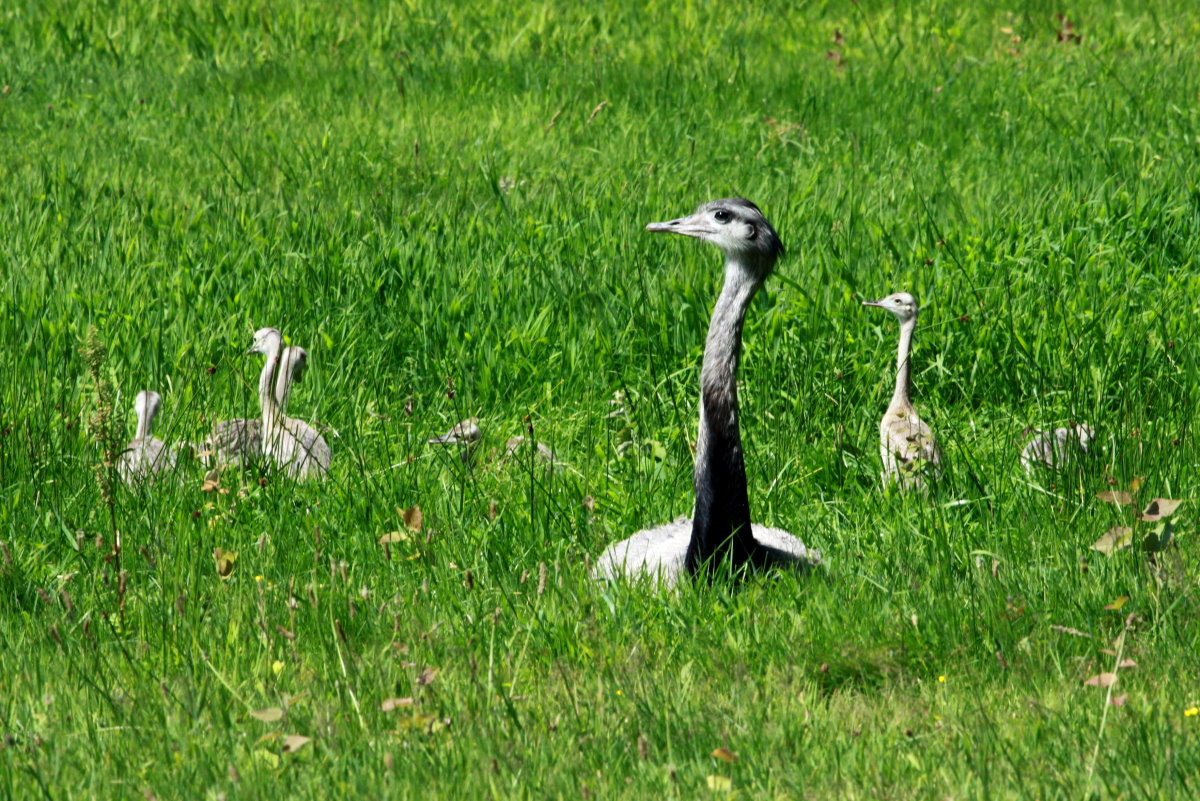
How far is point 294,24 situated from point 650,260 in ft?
19.3

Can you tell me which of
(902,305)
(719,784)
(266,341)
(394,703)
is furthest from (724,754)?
(266,341)

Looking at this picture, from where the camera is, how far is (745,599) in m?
4.13

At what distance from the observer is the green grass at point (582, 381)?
3383 mm

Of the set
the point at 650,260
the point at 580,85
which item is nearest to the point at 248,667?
the point at 650,260

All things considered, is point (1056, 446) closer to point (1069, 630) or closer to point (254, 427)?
point (1069, 630)

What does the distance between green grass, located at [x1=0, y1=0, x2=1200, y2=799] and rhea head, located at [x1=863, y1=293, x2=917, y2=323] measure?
0.34 metres

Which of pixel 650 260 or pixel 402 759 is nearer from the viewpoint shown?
pixel 402 759

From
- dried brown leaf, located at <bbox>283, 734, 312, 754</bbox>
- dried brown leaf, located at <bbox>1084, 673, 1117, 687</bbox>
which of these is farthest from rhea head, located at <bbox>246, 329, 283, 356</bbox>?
dried brown leaf, located at <bbox>1084, 673, 1117, 687</bbox>

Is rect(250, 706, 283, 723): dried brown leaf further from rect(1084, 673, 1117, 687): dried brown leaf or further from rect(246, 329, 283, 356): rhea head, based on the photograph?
rect(246, 329, 283, 356): rhea head

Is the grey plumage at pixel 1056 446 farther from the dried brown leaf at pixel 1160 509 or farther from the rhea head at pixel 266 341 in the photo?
the rhea head at pixel 266 341

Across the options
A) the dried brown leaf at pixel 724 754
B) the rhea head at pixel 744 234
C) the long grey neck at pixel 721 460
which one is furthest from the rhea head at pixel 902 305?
the dried brown leaf at pixel 724 754

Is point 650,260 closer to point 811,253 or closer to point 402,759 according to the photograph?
point 811,253

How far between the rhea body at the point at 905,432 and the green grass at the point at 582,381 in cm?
12

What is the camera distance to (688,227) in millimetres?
4664
